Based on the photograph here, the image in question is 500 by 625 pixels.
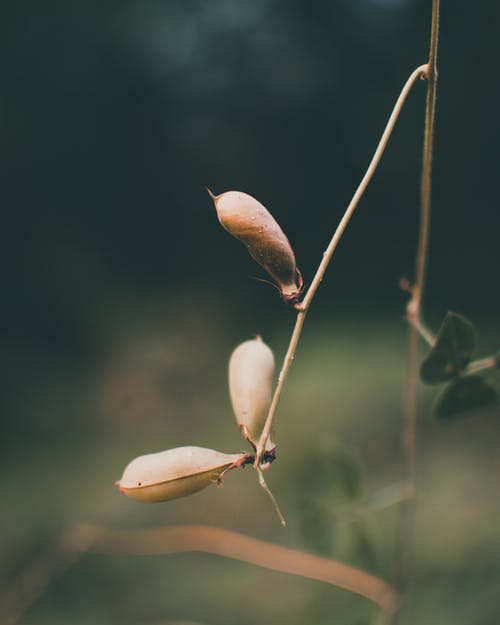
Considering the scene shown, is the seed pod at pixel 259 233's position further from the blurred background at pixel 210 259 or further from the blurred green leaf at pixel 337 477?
the blurred background at pixel 210 259

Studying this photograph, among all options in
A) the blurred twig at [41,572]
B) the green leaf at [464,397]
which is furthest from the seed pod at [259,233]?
the blurred twig at [41,572]

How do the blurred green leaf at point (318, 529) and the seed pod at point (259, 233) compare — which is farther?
the blurred green leaf at point (318, 529)

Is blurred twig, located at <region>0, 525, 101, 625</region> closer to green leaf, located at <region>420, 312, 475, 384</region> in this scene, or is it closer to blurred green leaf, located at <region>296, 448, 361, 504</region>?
blurred green leaf, located at <region>296, 448, 361, 504</region>

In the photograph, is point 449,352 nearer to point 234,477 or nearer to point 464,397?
point 464,397

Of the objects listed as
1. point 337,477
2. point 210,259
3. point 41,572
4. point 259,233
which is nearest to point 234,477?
point 41,572

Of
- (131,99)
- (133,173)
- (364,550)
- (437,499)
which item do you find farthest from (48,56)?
(364,550)

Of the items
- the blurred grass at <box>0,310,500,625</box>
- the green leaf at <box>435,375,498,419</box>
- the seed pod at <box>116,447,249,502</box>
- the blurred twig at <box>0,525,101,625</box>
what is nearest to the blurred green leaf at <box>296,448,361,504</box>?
the blurred grass at <box>0,310,500,625</box>
